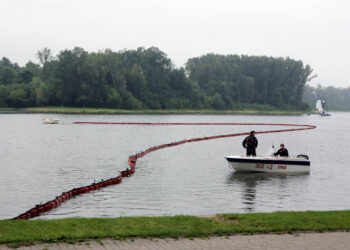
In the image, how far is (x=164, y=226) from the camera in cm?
1411

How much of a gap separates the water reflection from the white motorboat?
44cm

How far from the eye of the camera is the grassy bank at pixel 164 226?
12.8 m

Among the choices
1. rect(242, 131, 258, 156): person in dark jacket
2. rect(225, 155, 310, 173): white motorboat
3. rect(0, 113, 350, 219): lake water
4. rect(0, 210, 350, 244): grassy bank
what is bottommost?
rect(0, 113, 350, 219): lake water

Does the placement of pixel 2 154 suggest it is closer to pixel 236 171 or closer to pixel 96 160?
pixel 96 160

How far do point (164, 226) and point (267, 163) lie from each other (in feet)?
68.2

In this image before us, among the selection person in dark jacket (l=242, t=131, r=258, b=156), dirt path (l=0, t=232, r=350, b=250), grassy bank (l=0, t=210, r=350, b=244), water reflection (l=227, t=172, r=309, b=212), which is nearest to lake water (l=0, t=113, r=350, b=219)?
water reflection (l=227, t=172, r=309, b=212)

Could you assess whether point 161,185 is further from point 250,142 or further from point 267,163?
point 267,163

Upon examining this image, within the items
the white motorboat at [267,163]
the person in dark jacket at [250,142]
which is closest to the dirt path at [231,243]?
the white motorboat at [267,163]

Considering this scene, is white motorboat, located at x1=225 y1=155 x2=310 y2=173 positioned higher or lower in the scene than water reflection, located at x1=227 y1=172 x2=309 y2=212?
higher

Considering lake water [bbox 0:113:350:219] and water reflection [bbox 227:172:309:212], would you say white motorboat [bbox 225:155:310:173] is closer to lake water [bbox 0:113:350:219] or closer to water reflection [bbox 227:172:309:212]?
water reflection [bbox 227:172:309:212]

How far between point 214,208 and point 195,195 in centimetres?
343

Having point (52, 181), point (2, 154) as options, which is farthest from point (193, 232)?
point (2, 154)

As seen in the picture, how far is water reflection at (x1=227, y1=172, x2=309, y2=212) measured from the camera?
24.5 metres

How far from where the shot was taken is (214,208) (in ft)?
70.0
